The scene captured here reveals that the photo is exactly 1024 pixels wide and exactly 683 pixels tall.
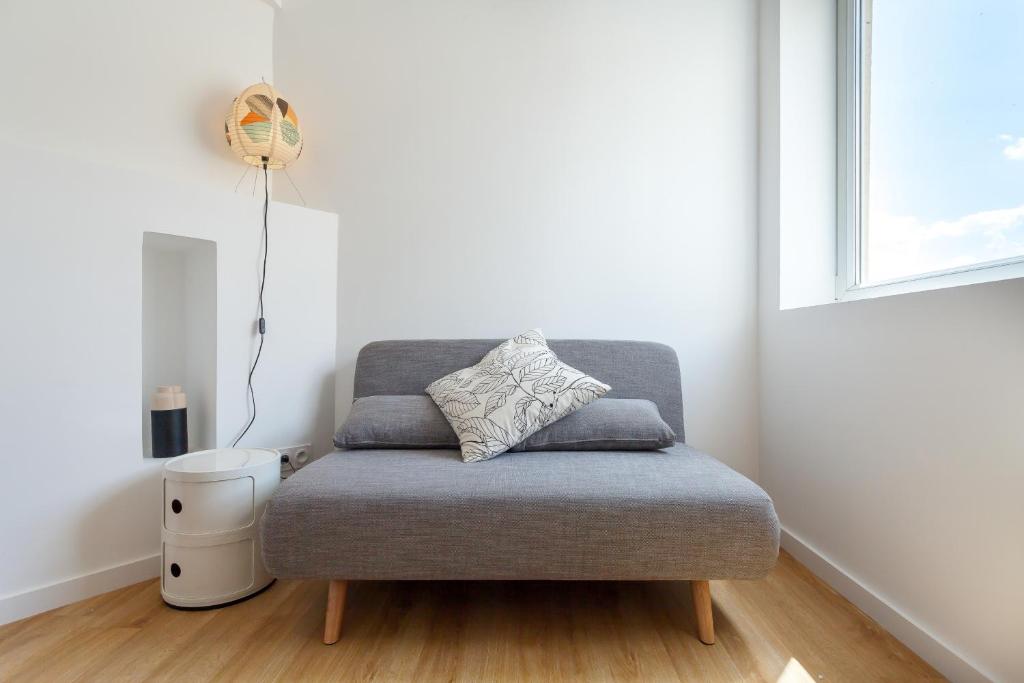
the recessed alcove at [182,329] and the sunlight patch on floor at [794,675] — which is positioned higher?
the recessed alcove at [182,329]

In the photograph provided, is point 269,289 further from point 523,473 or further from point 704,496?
point 704,496

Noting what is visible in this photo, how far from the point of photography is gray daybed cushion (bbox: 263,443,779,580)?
→ 127 centimetres

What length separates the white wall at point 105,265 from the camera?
1.51 meters

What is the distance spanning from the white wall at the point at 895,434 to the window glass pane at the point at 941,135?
21 centimetres

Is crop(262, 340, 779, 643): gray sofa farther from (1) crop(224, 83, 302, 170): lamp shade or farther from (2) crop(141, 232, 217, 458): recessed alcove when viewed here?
(1) crop(224, 83, 302, 170): lamp shade

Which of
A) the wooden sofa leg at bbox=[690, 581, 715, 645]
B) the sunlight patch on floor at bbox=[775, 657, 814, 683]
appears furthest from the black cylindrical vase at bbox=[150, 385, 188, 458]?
the sunlight patch on floor at bbox=[775, 657, 814, 683]

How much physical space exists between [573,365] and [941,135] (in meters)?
1.34

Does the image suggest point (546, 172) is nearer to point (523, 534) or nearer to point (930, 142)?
point (930, 142)

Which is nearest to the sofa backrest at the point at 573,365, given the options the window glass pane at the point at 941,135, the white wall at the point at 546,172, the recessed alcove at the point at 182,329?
the white wall at the point at 546,172

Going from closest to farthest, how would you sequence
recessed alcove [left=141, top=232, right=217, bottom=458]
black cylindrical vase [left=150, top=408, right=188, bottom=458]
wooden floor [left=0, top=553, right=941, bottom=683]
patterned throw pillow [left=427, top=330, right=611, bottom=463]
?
1. wooden floor [left=0, top=553, right=941, bottom=683]
2. patterned throw pillow [left=427, top=330, right=611, bottom=463]
3. black cylindrical vase [left=150, top=408, right=188, bottom=458]
4. recessed alcove [left=141, top=232, right=217, bottom=458]

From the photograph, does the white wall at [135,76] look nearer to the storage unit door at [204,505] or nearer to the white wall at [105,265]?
the white wall at [105,265]

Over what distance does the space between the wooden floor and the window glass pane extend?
1093 mm

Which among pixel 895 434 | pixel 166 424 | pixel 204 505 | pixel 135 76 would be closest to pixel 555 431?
pixel 895 434

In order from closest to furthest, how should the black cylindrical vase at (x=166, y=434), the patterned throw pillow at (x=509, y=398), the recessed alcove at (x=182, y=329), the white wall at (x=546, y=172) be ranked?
the patterned throw pillow at (x=509, y=398), the black cylindrical vase at (x=166, y=434), the recessed alcove at (x=182, y=329), the white wall at (x=546, y=172)
